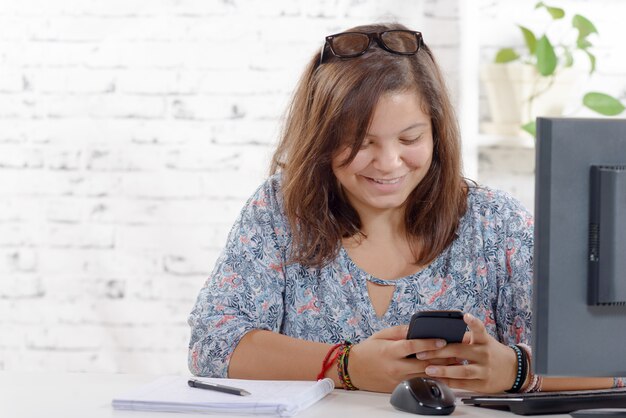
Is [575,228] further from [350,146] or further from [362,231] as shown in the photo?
[362,231]

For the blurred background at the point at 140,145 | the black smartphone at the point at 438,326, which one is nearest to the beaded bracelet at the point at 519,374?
the black smartphone at the point at 438,326

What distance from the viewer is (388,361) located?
1.54 m

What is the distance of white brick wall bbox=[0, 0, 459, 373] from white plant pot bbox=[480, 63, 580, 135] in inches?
8.8

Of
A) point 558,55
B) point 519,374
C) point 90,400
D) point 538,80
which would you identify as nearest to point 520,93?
point 538,80

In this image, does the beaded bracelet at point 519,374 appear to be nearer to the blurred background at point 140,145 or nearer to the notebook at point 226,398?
the notebook at point 226,398

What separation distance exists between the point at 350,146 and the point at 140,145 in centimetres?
123

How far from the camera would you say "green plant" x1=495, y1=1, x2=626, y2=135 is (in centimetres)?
254

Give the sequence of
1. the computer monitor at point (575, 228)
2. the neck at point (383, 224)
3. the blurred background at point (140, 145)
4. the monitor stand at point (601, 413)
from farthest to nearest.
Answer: the blurred background at point (140, 145) < the neck at point (383, 224) < the monitor stand at point (601, 413) < the computer monitor at point (575, 228)

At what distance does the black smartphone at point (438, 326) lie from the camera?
1459mm

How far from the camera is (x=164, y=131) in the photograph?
9.28 ft

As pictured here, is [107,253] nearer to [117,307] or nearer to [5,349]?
[117,307]

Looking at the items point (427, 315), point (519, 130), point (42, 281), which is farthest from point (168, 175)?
point (427, 315)

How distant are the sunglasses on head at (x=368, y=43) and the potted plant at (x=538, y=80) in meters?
0.82

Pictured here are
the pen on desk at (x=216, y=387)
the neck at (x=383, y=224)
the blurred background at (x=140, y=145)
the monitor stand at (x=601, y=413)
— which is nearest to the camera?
the monitor stand at (x=601, y=413)
